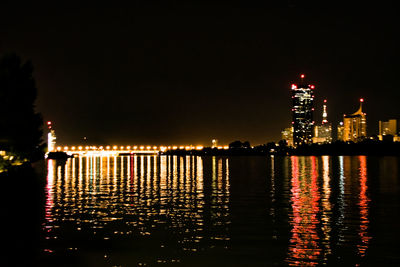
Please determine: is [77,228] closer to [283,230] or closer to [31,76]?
[283,230]

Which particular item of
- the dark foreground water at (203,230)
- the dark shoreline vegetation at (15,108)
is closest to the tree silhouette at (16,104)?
the dark shoreline vegetation at (15,108)

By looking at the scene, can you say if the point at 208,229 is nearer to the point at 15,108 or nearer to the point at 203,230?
the point at 203,230

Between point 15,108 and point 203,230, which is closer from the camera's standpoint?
point 203,230

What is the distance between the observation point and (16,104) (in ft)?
224

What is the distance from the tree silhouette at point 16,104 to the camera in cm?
6488

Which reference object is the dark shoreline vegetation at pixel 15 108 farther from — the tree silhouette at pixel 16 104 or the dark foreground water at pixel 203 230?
the dark foreground water at pixel 203 230

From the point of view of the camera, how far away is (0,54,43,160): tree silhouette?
213 feet

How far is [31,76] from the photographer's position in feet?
259

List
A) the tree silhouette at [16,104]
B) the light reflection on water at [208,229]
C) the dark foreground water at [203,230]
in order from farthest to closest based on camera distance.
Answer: the tree silhouette at [16,104] < the light reflection on water at [208,229] < the dark foreground water at [203,230]

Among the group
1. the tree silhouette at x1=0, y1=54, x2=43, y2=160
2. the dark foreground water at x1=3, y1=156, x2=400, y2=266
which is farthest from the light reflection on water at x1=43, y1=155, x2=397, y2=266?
the tree silhouette at x1=0, y1=54, x2=43, y2=160

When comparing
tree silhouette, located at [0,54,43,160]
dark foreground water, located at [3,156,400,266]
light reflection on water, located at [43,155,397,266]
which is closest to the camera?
dark foreground water, located at [3,156,400,266]

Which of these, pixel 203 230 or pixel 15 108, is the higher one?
pixel 15 108

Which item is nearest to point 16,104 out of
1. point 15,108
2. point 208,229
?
point 15,108

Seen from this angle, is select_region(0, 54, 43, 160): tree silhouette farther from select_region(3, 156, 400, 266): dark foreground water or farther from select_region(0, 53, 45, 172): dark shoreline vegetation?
select_region(3, 156, 400, 266): dark foreground water
